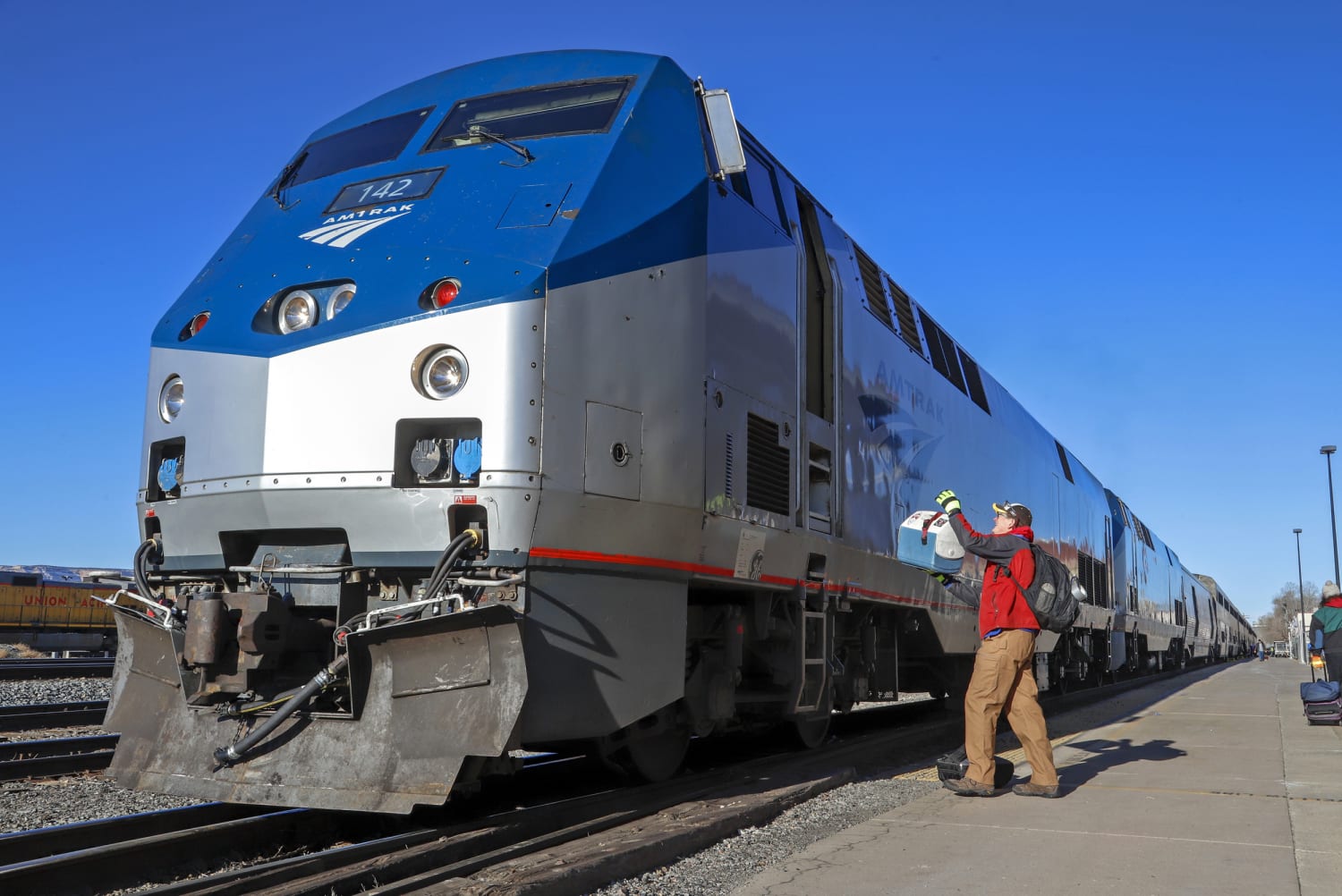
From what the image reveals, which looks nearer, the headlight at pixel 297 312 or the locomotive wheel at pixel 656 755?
the headlight at pixel 297 312

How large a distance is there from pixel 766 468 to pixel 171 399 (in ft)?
10.4

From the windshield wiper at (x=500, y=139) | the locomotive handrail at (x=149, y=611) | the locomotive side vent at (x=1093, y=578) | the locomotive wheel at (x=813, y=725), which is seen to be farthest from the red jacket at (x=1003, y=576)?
the locomotive side vent at (x=1093, y=578)

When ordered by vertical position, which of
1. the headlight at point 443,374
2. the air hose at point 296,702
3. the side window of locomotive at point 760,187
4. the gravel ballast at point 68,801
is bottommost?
the gravel ballast at point 68,801

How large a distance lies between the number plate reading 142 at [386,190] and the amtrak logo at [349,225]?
96 mm

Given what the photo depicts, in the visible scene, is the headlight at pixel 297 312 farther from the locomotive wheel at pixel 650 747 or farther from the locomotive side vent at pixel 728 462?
the locomotive wheel at pixel 650 747

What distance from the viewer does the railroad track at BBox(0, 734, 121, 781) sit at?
675 cm

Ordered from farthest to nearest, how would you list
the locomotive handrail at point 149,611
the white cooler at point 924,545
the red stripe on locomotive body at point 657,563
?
1. the white cooler at point 924,545
2. the locomotive handrail at point 149,611
3. the red stripe on locomotive body at point 657,563

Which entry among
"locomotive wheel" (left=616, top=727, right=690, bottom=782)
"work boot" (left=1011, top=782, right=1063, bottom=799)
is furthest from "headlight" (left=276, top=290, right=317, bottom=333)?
"work boot" (left=1011, top=782, right=1063, bottom=799)

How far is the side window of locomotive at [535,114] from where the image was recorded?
219 inches

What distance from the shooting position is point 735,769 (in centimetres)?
661

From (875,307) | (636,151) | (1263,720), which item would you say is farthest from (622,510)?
(1263,720)

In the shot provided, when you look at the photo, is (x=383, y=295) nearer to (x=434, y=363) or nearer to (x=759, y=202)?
(x=434, y=363)

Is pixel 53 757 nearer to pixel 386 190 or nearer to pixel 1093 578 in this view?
pixel 386 190

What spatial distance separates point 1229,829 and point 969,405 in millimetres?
6716
